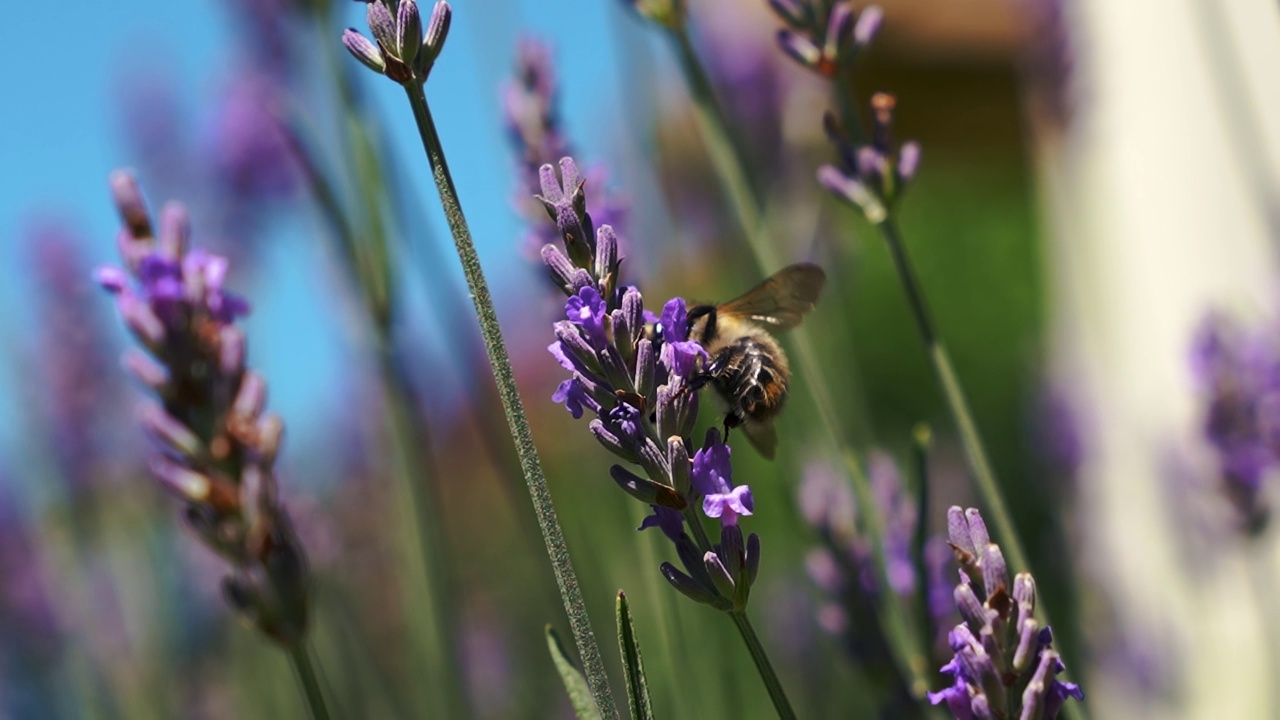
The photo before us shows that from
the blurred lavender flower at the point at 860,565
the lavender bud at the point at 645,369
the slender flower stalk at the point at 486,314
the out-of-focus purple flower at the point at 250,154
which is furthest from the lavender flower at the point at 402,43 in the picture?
the out-of-focus purple flower at the point at 250,154

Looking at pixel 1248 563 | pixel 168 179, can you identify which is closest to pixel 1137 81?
pixel 1248 563

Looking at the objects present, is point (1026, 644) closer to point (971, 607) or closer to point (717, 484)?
point (971, 607)

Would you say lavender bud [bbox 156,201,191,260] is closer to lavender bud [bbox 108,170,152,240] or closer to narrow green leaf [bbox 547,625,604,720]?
lavender bud [bbox 108,170,152,240]

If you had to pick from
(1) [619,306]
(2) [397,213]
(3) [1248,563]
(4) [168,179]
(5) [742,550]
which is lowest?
(3) [1248,563]

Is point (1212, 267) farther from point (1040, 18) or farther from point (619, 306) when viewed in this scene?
point (619, 306)

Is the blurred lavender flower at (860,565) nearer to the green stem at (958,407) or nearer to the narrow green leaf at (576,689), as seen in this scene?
the green stem at (958,407)

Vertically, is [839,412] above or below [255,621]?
below
